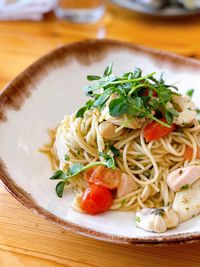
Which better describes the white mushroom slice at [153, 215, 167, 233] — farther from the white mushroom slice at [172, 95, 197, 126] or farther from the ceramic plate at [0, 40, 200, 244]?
the white mushroom slice at [172, 95, 197, 126]

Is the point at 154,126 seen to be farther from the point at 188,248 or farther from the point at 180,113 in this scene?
the point at 188,248

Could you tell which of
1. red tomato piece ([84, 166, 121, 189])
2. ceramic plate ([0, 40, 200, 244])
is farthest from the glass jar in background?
red tomato piece ([84, 166, 121, 189])

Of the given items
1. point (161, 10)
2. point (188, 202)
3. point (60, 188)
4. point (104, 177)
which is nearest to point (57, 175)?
point (60, 188)

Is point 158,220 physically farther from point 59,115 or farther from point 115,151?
point 59,115

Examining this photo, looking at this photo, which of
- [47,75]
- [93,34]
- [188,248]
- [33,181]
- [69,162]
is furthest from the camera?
[93,34]

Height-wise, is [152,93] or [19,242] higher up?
[152,93]

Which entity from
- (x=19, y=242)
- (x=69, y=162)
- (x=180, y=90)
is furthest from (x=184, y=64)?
(x=19, y=242)

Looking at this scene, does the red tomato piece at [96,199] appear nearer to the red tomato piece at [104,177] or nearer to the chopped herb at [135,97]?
the red tomato piece at [104,177]
